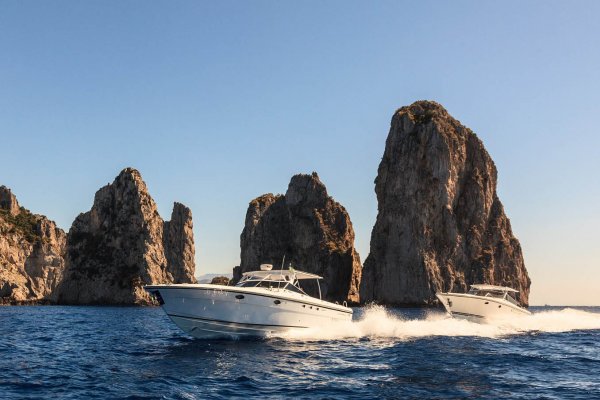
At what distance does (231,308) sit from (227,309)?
0.20 meters

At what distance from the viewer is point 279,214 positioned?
128250 mm

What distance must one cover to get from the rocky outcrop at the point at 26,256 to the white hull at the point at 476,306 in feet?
275

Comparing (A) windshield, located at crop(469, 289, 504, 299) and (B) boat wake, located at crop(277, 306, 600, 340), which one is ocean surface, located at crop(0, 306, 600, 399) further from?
(A) windshield, located at crop(469, 289, 504, 299)

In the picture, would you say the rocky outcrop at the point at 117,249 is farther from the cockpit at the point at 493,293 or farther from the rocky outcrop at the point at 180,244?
the cockpit at the point at 493,293

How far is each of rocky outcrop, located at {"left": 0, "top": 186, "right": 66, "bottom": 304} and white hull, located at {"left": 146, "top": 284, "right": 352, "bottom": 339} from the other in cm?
8194

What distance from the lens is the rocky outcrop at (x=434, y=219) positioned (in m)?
110

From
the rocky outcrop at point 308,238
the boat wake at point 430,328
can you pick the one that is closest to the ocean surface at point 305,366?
the boat wake at point 430,328

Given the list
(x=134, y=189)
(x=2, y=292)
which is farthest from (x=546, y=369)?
(x=2, y=292)

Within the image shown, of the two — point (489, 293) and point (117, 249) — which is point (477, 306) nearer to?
point (489, 293)

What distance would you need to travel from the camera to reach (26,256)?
110062 millimetres

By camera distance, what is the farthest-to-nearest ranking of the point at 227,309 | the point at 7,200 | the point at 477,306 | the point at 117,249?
1. the point at 7,200
2. the point at 117,249
3. the point at 477,306
4. the point at 227,309

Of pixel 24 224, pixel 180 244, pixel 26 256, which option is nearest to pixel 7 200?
pixel 24 224

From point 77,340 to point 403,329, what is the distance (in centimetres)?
1865

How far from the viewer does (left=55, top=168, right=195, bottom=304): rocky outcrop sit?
94812mm
